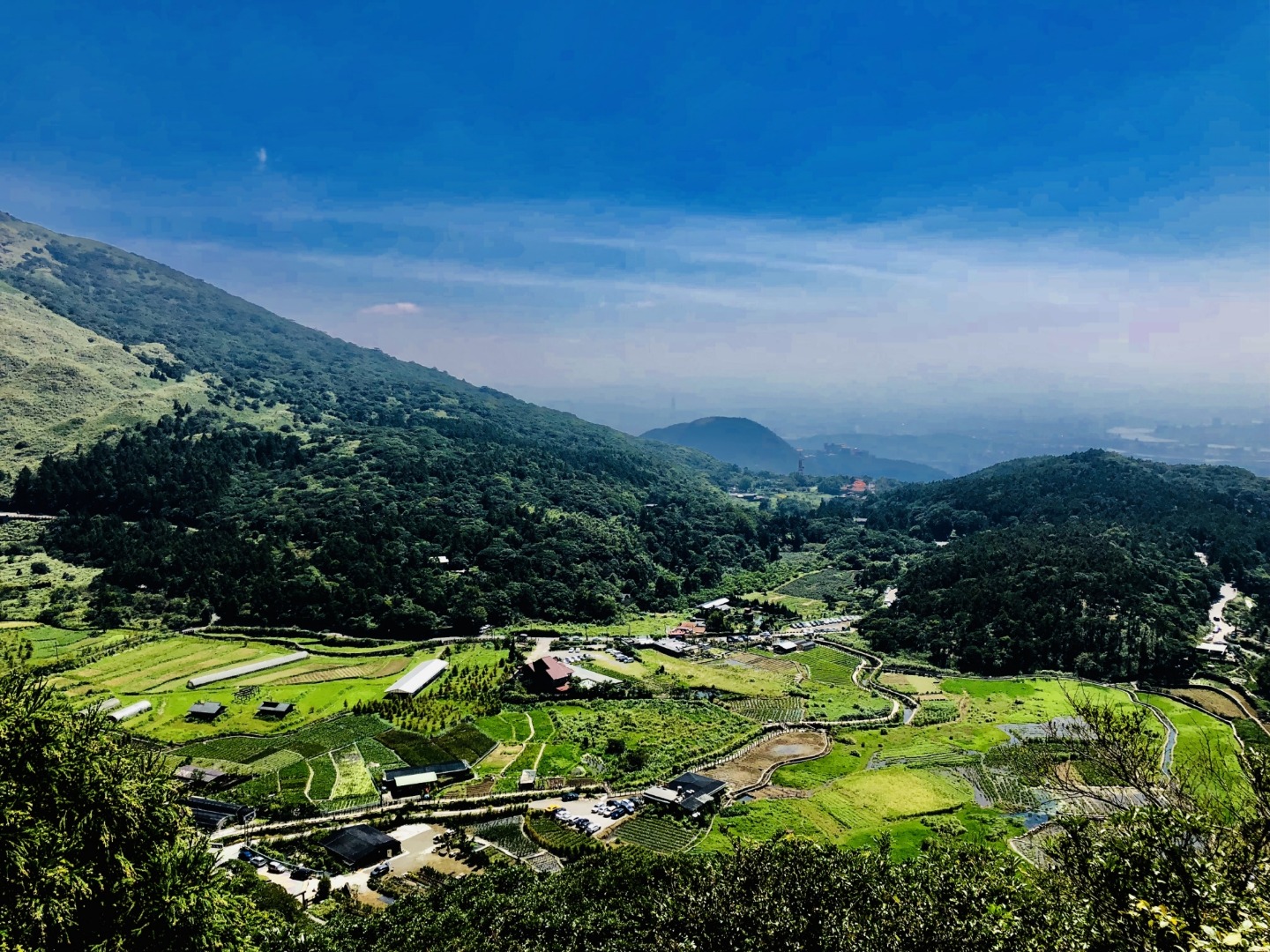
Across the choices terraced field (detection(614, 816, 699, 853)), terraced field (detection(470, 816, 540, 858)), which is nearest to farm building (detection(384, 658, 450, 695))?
terraced field (detection(470, 816, 540, 858))

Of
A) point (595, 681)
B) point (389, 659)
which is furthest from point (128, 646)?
point (595, 681)

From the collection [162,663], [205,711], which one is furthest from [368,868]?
[162,663]

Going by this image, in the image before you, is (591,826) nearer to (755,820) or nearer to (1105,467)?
(755,820)

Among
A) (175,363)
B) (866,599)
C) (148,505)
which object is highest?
(175,363)

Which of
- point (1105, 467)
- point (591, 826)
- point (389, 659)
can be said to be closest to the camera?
point (591, 826)

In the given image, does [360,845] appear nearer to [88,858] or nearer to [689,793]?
[689,793]

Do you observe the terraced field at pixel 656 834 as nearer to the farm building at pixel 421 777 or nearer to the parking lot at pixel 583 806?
the parking lot at pixel 583 806
